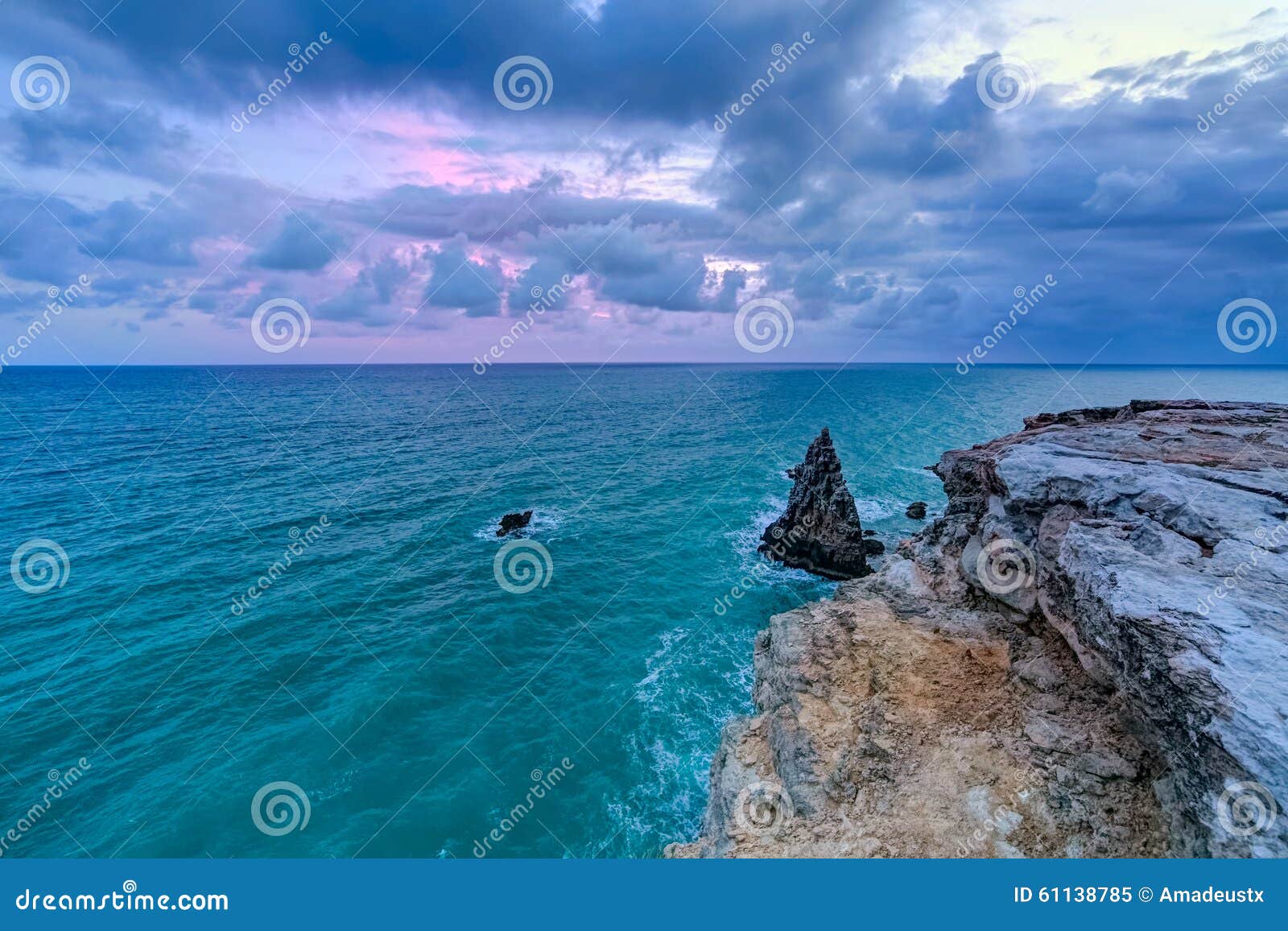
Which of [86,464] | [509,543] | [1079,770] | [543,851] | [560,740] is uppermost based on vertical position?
[86,464]

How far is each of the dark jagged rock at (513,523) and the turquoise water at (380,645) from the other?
155 centimetres

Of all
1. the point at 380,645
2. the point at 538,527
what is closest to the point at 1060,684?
the point at 380,645

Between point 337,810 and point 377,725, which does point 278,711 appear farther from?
point 337,810

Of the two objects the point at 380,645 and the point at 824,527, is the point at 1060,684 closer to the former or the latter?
the point at 824,527

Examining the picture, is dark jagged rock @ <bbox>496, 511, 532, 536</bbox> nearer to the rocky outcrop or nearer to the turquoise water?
the turquoise water

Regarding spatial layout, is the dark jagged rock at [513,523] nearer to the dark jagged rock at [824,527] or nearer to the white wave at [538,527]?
the white wave at [538,527]

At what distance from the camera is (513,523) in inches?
1709

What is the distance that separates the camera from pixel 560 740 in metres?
22.1

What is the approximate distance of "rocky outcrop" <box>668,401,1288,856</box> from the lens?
26.7 feet

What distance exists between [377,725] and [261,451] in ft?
192

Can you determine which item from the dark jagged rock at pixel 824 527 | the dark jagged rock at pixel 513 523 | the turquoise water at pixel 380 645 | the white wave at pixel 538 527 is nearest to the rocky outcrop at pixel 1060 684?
the turquoise water at pixel 380 645

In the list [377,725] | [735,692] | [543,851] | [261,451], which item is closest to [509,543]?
[377,725]

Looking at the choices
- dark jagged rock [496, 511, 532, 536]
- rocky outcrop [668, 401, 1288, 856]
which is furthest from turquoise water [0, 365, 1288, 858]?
rocky outcrop [668, 401, 1288, 856]

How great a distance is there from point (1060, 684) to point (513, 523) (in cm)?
3757
